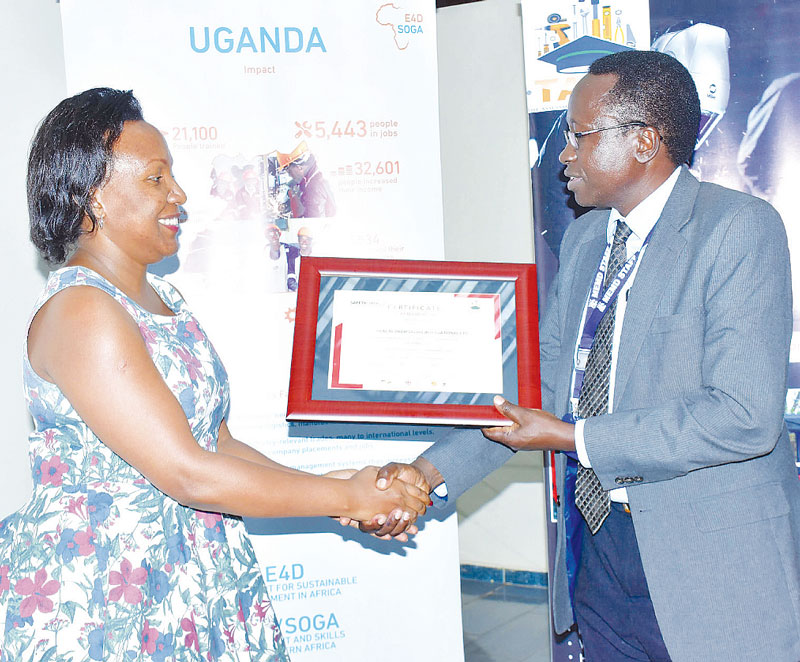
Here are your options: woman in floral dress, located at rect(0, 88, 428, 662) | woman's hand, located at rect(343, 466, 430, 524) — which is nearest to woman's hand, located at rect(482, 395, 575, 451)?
woman's hand, located at rect(343, 466, 430, 524)

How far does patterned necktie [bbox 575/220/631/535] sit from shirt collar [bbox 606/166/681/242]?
0.10 metres

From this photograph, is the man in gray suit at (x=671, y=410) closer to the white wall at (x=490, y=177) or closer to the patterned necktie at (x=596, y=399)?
the patterned necktie at (x=596, y=399)

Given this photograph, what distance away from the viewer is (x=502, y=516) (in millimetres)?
6258

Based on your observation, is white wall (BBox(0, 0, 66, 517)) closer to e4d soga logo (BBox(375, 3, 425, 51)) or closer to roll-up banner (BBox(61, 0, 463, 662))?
roll-up banner (BBox(61, 0, 463, 662))

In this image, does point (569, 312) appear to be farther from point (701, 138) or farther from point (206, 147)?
point (206, 147)

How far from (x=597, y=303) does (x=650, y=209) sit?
319 millimetres

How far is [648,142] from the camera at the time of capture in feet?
8.20

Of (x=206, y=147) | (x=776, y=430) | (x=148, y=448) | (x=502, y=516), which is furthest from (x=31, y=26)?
(x=502, y=516)

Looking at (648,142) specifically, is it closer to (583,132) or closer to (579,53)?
(583,132)

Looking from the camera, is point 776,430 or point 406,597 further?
point 406,597

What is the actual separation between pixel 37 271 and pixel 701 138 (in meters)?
3.00

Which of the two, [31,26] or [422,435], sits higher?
[31,26]

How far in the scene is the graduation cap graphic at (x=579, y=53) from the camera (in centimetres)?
349

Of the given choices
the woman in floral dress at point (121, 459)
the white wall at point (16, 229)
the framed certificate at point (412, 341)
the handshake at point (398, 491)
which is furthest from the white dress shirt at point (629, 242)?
the white wall at point (16, 229)
